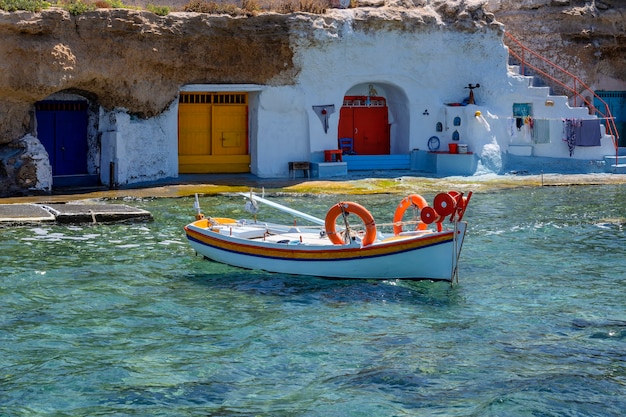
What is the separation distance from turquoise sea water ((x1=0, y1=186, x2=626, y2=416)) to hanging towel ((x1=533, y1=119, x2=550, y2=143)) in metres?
11.0

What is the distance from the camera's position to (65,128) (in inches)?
1030

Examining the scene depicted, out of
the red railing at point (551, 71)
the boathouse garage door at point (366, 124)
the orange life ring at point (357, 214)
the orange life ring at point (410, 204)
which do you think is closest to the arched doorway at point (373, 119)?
the boathouse garage door at point (366, 124)

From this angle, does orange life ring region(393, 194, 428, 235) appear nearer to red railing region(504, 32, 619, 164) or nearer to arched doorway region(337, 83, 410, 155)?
arched doorway region(337, 83, 410, 155)

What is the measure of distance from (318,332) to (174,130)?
1502 cm

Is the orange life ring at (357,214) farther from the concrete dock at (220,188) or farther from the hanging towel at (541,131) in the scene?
the hanging towel at (541,131)

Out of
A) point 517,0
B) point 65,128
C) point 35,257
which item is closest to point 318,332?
point 35,257

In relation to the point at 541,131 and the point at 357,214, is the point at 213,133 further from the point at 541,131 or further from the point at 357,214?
the point at 357,214

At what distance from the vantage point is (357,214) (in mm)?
14602

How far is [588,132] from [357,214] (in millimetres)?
16345

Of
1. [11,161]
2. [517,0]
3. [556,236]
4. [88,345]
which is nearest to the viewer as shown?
[88,345]

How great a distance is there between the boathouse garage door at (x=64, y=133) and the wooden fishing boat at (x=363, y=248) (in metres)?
11.3

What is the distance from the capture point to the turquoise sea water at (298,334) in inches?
392

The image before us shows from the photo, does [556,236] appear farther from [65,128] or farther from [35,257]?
[65,128]

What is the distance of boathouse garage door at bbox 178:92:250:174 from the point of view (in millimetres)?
27719
